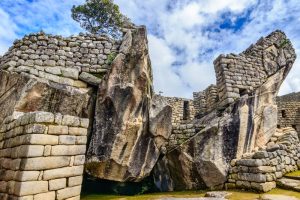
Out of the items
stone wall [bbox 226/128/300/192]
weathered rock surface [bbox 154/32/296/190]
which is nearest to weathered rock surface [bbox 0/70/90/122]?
weathered rock surface [bbox 154/32/296/190]

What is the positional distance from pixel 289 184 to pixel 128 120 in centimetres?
504

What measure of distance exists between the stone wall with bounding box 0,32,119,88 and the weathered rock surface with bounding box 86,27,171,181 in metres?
0.64

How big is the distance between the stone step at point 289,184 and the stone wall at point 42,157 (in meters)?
5.76

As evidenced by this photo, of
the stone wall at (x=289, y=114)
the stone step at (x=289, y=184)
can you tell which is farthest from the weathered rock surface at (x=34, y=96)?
the stone wall at (x=289, y=114)

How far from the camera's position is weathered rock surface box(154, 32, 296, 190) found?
24.8ft

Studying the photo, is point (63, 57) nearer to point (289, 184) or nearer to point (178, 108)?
point (289, 184)

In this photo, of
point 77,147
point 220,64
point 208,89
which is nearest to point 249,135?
point 220,64

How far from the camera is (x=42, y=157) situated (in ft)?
12.8

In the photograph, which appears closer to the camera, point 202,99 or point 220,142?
point 220,142

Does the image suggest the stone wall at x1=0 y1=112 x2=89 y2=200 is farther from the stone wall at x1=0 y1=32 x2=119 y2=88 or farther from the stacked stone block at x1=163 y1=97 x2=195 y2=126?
the stacked stone block at x1=163 y1=97 x2=195 y2=126

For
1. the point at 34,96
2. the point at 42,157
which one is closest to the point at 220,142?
the point at 42,157

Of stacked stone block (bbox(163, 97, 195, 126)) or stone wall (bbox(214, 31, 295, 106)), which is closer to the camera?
stone wall (bbox(214, 31, 295, 106))

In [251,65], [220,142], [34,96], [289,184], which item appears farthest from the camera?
[251,65]

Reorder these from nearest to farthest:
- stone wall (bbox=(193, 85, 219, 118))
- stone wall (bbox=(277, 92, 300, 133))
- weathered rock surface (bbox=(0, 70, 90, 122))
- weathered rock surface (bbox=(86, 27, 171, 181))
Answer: weathered rock surface (bbox=(0, 70, 90, 122))
weathered rock surface (bbox=(86, 27, 171, 181))
stone wall (bbox=(193, 85, 219, 118))
stone wall (bbox=(277, 92, 300, 133))
